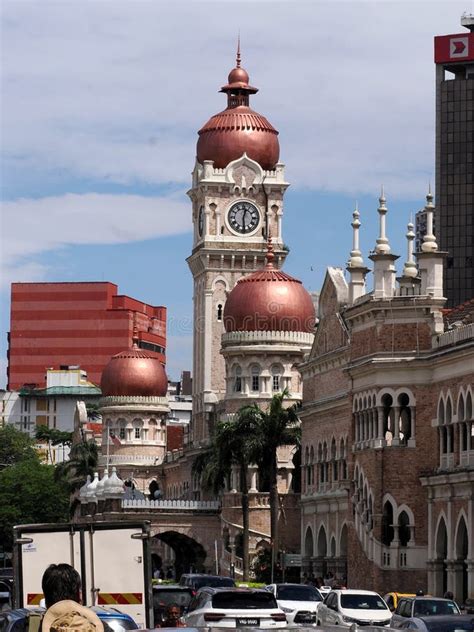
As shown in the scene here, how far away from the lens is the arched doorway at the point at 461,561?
6359 cm

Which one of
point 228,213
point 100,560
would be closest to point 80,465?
point 228,213

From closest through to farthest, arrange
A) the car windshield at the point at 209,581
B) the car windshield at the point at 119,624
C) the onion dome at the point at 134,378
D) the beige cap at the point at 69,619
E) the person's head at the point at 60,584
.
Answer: the beige cap at the point at 69,619 < the person's head at the point at 60,584 < the car windshield at the point at 119,624 < the car windshield at the point at 209,581 < the onion dome at the point at 134,378

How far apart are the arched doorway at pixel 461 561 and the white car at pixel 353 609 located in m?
20.4

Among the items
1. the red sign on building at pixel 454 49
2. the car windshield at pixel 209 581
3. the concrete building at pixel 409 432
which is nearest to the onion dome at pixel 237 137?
the red sign on building at pixel 454 49

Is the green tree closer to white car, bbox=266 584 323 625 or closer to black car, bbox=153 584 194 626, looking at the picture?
white car, bbox=266 584 323 625

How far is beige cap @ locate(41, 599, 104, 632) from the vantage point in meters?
15.1

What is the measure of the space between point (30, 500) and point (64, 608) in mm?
130931

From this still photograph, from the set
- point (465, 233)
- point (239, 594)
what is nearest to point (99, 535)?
point (239, 594)

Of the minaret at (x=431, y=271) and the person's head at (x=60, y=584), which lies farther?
the minaret at (x=431, y=271)

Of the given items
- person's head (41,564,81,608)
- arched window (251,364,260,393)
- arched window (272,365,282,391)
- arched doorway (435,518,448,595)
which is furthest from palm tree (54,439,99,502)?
person's head (41,564,81,608)

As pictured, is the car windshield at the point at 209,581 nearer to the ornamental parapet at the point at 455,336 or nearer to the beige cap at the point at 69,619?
the ornamental parapet at the point at 455,336

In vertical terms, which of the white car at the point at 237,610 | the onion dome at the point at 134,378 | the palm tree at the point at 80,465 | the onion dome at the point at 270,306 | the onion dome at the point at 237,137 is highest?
the onion dome at the point at 237,137

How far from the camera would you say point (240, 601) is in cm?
3591

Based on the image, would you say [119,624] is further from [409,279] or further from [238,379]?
[238,379]
